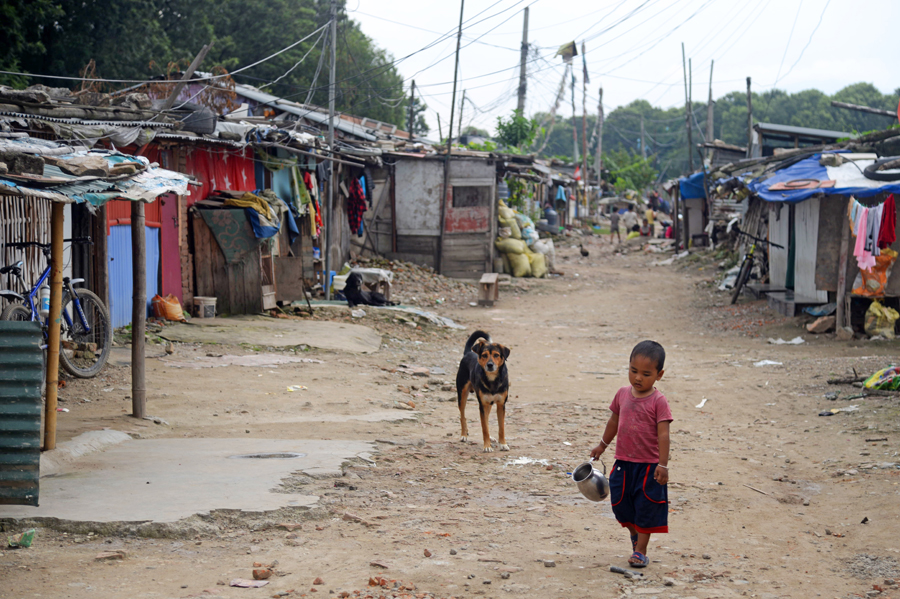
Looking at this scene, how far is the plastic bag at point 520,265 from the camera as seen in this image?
944 inches

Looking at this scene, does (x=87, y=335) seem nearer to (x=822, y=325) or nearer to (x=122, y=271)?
(x=122, y=271)

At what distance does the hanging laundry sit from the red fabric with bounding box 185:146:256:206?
5.65 meters

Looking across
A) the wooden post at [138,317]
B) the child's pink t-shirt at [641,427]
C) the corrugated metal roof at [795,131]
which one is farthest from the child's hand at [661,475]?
the corrugated metal roof at [795,131]

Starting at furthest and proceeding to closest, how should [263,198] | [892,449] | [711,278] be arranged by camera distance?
[711,278] → [263,198] → [892,449]

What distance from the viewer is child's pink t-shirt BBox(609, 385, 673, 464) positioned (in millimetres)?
4109

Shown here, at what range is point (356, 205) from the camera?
21281 mm

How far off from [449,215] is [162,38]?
13.5 meters

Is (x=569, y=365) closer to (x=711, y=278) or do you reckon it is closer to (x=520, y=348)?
(x=520, y=348)

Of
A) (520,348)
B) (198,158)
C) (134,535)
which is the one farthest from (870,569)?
(198,158)

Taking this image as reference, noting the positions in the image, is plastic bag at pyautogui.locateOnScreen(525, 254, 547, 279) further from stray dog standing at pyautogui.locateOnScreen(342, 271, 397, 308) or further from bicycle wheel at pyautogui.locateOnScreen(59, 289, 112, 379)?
bicycle wheel at pyautogui.locateOnScreen(59, 289, 112, 379)

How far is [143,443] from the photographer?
6.26m

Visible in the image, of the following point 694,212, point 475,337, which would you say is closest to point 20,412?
point 475,337

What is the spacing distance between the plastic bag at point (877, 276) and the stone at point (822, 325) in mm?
654

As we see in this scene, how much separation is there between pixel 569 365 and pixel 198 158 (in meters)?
7.00
